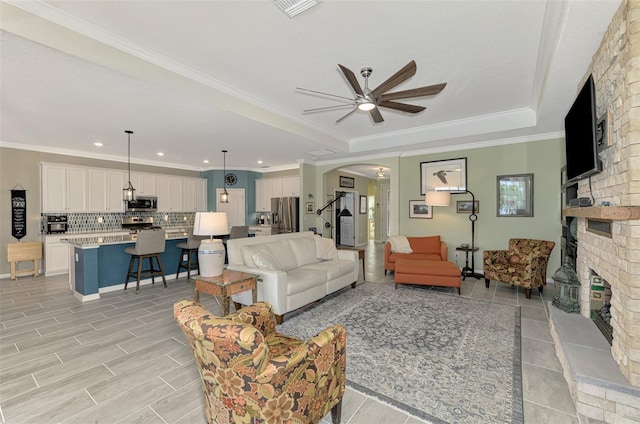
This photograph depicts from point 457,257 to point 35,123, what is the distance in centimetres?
769

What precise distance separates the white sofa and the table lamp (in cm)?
44

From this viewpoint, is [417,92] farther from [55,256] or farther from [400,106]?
[55,256]

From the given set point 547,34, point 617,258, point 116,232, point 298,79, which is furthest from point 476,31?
point 116,232

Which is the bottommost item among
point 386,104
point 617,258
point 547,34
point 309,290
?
point 309,290

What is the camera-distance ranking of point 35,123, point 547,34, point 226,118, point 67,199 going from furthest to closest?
point 67,199 → point 35,123 → point 226,118 → point 547,34

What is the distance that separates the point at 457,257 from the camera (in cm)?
575

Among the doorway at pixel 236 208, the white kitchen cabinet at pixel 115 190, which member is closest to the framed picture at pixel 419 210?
the doorway at pixel 236 208

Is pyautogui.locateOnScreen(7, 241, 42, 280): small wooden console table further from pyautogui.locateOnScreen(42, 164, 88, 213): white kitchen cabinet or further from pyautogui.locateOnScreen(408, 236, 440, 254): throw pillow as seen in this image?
pyautogui.locateOnScreen(408, 236, 440, 254): throw pillow

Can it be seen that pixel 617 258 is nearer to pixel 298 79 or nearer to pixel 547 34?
pixel 547 34

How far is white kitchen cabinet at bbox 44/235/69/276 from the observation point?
226 inches

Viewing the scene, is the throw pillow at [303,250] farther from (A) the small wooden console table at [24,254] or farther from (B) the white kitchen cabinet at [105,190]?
(A) the small wooden console table at [24,254]

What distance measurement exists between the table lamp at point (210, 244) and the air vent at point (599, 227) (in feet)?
11.1

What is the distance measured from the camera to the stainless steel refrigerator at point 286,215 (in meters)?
7.74

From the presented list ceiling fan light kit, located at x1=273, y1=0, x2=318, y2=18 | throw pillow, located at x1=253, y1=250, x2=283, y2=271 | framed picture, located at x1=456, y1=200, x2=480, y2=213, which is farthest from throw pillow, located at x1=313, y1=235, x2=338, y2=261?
ceiling fan light kit, located at x1=273, y1=0, x2=318, y2=18
